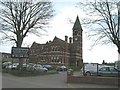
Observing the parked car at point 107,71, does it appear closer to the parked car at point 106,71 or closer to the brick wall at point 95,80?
the parked car at point 106,71

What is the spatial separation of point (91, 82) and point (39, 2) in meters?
23.3

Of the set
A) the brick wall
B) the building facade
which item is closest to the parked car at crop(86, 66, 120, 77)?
the brick wall

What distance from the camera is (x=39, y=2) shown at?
4541 centimetres

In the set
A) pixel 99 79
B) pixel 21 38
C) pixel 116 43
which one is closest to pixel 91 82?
pixel 99 79

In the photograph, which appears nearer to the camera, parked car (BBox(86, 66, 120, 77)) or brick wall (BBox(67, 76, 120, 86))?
brick wall (BBox(67, 76, 120, 86))

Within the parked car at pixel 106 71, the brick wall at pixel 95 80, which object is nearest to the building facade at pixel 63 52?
the parked car at pixel 106 71

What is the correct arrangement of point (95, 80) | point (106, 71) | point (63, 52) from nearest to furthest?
point (95, 80), point (106, 71), point (63, 52)

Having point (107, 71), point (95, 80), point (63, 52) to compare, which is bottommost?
point (95, 80)

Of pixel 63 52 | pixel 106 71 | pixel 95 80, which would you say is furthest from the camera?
pixel 63 52

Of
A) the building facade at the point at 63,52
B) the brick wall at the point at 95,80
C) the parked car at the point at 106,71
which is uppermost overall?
the building facade at the point at 63,52

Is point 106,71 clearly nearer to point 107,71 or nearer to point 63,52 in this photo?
point 107,71

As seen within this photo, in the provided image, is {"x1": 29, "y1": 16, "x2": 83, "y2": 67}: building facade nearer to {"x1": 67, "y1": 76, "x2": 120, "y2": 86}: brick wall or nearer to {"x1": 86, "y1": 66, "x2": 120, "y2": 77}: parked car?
{"x1": 86, "y1": 66, "x2": 120, "y2": 77}: parked car

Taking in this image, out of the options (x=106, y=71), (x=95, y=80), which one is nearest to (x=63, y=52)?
(x=106, y=71)

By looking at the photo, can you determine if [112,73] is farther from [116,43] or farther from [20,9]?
[20,9]
